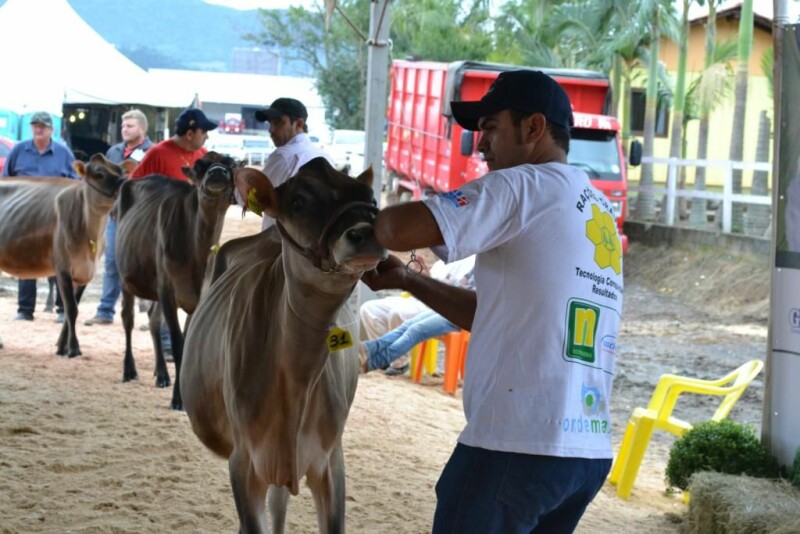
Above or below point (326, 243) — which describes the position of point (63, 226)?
below

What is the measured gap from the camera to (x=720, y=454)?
6473mm

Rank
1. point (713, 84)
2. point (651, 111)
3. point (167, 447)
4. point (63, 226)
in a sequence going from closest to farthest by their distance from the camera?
point (167, 447) → point (63, 226) → point (713, 84) → point (651, 111)

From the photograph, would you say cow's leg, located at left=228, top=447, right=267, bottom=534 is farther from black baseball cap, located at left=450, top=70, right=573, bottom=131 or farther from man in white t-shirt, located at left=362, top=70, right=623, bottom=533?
black baseball cap, located at left=450, top=70, right=573, bottom=131

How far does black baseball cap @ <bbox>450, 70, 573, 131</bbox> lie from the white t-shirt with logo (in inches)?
6.6

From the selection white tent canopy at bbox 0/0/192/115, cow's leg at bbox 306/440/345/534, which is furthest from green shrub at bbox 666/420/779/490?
white tent canopy at bbox 0/0/192/115

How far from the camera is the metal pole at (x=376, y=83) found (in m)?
9.45

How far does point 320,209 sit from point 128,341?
6029mm

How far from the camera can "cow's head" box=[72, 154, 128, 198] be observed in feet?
31.6

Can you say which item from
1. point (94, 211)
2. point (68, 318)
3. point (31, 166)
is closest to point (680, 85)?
point (31, 166)

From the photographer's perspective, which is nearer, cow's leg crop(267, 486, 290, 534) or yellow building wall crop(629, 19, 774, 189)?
cow's leg crop(267, 486, 290, 534)

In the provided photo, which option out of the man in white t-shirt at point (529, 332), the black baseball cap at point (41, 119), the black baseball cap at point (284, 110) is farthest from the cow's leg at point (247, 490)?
the black baseball cap at point (41, 119)

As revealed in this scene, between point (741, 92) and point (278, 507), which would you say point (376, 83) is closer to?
point (278, 507)

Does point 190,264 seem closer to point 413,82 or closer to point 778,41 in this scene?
point 778,41

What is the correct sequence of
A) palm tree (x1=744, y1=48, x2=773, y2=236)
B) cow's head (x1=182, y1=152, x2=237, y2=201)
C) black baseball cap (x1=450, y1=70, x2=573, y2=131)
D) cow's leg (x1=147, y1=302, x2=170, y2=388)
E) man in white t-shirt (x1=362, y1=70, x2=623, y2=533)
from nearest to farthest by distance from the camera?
man in white t-shirt (x1=362, y1=70, x2=623, y2=533) → black baseball cap (x1=450, y1=70, x2=573, y2=131) → cow's head (x1=182, y1=152, x2=237, y2=201) → cow's leg (x1=147, y1=302, x2=170, y2=388) → palm tree (x1=744, y1=48, x2=773, y2=236)
